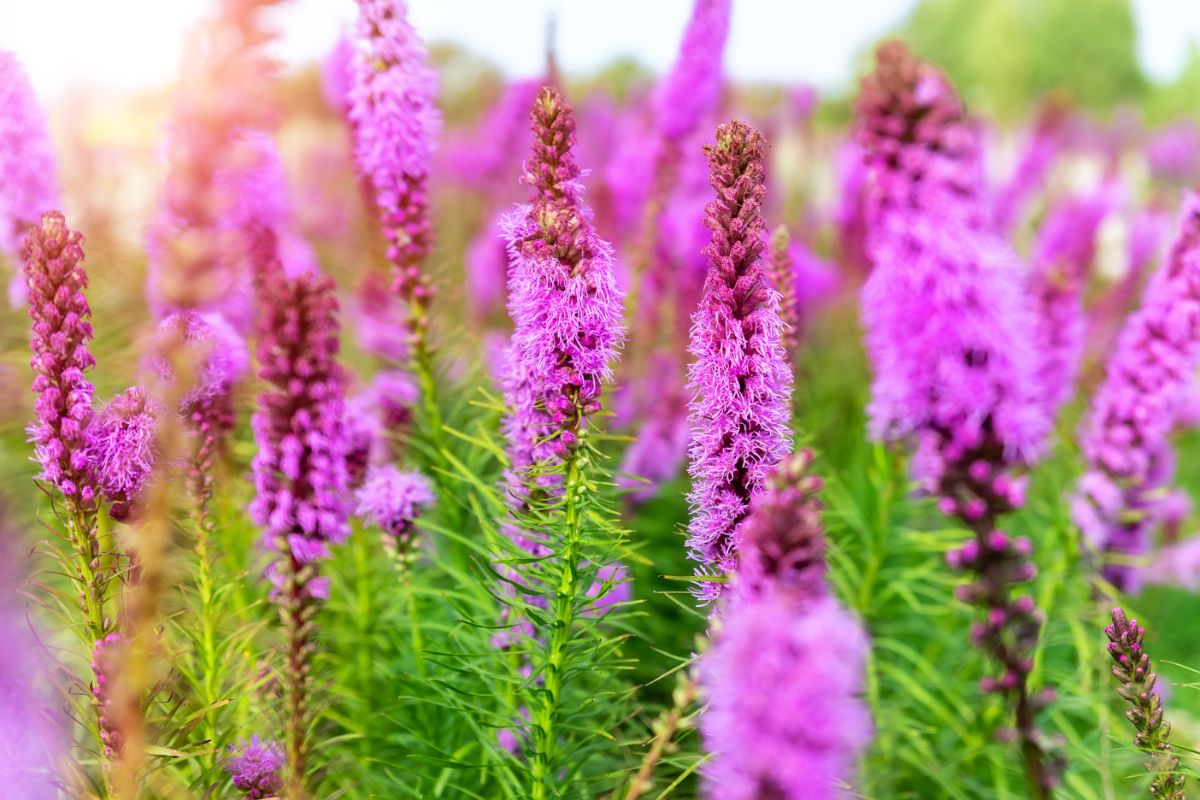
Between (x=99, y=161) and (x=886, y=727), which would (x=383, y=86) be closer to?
(x=886, y=727)

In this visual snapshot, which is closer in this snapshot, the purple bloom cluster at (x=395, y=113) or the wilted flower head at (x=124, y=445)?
the wilted flower head at (x=124, y=445)

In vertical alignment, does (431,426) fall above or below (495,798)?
above

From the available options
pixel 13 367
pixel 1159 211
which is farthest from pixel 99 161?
pixel 1159 211

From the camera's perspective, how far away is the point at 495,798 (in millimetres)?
2178

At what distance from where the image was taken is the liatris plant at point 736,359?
1450 millimetres

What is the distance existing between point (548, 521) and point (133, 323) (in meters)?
2.56

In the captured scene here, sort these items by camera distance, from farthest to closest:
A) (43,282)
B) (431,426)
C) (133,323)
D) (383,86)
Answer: (133,323) → (431,426) → (383,86) → (43,282)

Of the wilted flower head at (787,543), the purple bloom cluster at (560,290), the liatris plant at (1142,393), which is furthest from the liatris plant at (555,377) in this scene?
the liatris plant at (1142,393)

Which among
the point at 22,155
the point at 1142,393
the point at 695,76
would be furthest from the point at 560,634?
the point at 695,76

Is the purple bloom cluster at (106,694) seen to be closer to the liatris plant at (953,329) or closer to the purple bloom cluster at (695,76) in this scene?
the liatris plant at (953,329)

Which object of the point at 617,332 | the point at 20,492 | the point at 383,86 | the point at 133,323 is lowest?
the point at 20,492

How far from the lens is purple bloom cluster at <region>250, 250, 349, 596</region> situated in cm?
164

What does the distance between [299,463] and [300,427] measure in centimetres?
8

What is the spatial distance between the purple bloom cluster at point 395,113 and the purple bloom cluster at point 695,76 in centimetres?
145
